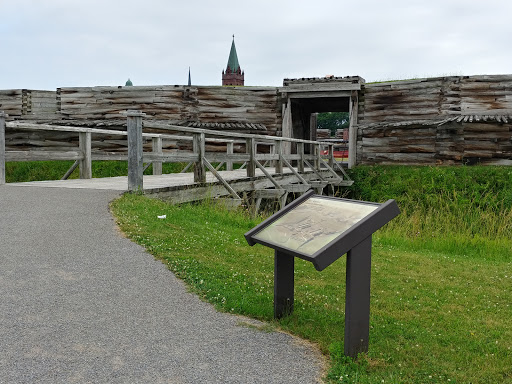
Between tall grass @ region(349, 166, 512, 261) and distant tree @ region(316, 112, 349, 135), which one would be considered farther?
distant tree @ region(316, 112, 349, 135)

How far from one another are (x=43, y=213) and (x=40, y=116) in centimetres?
1747

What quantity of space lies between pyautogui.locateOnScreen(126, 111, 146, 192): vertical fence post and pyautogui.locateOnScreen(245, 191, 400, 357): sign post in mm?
4884

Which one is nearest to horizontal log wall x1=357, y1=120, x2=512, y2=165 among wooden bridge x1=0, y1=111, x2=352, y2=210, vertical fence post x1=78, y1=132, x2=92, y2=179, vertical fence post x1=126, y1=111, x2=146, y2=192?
wooden bridge x1=0, y1=111, x2=352, y2=210

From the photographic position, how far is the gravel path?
115 inches

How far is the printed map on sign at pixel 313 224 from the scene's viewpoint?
10.5 feet

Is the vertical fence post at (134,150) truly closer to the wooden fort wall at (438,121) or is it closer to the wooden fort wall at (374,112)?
the wooden fort wall at (374,112)

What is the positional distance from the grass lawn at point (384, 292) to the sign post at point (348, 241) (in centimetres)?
21

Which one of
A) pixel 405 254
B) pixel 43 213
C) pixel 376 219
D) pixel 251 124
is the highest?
pixel 251 124

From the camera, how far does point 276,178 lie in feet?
43.8

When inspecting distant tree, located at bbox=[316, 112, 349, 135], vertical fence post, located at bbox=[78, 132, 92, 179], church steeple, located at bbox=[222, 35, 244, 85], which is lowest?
vertical fence post, located at bbox=[78, 132, 92, 179]

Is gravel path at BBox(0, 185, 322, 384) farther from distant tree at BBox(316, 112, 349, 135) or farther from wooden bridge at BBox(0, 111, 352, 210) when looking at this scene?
distant tree at BBox(316, 112, 349, 135)

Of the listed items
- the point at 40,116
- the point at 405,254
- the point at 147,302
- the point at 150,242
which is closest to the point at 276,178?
the point at 405,254

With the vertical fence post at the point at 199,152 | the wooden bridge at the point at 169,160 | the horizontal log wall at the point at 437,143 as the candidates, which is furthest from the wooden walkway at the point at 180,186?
the horizontal log wall at the point at 437,143

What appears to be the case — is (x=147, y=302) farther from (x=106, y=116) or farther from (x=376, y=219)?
(x=106, y=116)
